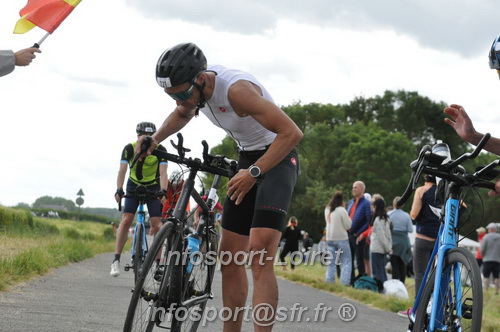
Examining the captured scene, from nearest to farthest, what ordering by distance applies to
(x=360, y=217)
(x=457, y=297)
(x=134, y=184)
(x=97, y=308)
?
(x=457, y=297) < (x=97, y=308) < (x=134, y=184) < (x=360, y=217)

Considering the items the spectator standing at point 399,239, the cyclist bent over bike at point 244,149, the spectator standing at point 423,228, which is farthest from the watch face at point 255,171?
the spectator standing at point 399,239

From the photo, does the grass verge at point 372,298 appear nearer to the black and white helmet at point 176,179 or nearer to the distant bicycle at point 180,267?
the distant bicycle at point 180,267

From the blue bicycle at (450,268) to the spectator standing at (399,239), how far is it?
9663mm

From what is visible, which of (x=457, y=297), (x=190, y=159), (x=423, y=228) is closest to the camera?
(x=457, y=297)

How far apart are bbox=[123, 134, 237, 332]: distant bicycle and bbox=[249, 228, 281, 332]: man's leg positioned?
0.41 metres

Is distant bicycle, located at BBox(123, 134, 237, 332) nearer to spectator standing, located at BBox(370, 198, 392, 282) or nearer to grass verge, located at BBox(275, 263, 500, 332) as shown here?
grass verge, located at BBox(275, 263, 500, 332)

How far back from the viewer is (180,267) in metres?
5.05

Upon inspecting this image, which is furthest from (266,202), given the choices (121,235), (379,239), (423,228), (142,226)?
(379,239)

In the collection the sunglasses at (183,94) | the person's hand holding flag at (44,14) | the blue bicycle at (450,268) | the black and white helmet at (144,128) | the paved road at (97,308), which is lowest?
the paved road at (97,308)

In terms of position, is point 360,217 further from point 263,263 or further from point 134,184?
point 263,263

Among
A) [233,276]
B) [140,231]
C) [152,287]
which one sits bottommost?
[152,287]

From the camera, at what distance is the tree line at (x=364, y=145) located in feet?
240

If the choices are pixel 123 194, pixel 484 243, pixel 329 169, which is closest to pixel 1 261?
pixel 123 194

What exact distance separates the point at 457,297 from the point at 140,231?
19.9 feet
